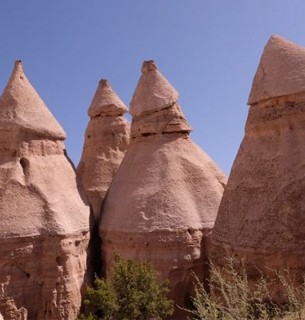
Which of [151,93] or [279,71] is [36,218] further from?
[279,71]

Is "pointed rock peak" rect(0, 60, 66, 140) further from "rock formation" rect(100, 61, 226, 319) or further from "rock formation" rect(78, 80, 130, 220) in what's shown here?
"rock formation" rect(78, 80, 130, 220)

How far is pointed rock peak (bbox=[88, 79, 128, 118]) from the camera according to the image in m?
20.2

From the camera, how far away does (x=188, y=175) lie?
14523 mm

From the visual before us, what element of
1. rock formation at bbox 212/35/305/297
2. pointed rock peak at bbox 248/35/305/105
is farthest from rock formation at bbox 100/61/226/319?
pointed rock peak at bbox 248/35/305/105

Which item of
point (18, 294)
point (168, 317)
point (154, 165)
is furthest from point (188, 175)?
point (18, 294)

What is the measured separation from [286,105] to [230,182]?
2350 mm

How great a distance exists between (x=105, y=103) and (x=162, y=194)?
313 inches

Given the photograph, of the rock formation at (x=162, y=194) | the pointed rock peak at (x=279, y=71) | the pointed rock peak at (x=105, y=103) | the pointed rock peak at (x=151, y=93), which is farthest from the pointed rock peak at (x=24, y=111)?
the pointed rock peak at (x=279, y=71)

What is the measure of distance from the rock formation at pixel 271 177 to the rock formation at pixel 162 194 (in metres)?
2.61

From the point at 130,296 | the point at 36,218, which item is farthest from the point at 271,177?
the point at 36,218

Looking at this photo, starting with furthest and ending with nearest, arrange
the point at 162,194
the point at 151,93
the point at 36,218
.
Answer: the point at 151,93, the point at 162,194, the point at 36,218

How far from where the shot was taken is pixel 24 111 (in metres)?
13.8

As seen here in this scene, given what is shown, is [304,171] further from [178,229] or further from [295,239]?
[178,229]

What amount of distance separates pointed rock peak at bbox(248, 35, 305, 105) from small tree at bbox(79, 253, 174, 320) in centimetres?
554
